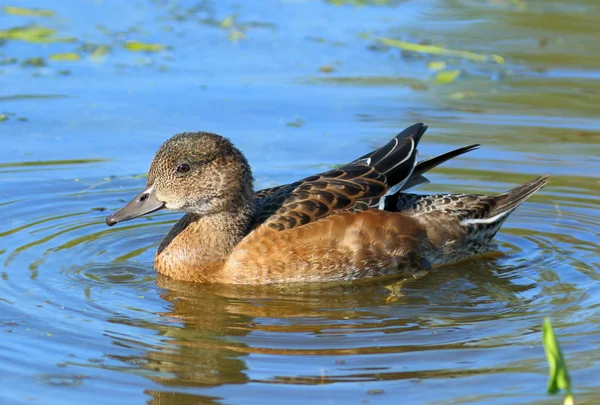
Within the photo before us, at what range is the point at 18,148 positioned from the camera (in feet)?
38.4

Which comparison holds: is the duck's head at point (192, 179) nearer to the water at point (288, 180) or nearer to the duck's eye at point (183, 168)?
the duck's eye at point (183, 168)

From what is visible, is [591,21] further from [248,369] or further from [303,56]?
[248,369]

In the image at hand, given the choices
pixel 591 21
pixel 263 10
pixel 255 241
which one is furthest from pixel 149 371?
pixel 591 21

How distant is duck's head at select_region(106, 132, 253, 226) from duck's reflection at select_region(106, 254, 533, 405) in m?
0.65

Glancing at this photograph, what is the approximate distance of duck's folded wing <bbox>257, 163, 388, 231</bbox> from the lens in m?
8.97

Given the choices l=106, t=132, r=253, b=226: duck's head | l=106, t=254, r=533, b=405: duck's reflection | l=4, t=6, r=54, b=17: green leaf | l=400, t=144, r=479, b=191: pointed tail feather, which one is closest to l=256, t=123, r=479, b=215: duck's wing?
l=400, t=144, r=479, b=191: pointed tail feather

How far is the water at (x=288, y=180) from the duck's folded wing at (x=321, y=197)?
0.62 meters

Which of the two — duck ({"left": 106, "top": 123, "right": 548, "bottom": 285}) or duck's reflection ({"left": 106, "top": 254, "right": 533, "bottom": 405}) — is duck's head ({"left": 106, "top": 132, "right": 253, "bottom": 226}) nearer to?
duck ({"left": 106, "top": 123, "right": 548, "bottom": 285})

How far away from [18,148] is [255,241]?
13.0 ft

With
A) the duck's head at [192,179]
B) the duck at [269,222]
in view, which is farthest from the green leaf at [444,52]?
the duck's head at [192,179]

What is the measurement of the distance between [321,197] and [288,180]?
2170mm

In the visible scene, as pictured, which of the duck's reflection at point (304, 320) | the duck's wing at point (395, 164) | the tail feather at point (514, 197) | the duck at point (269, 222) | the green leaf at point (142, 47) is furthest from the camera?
the green leaf at point (142, 47)

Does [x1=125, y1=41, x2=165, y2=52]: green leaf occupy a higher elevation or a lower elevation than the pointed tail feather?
higher

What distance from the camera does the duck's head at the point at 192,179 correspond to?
29.4 ft
